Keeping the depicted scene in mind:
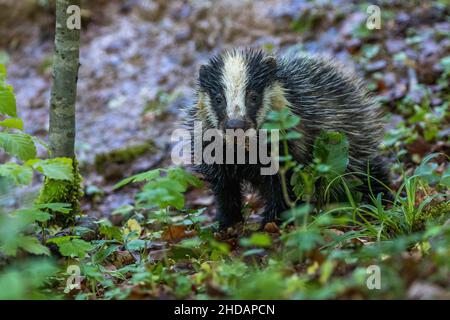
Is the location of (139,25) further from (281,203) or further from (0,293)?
(0,293)

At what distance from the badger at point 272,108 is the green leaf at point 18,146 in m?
1.55

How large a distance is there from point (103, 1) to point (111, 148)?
14.0 ft

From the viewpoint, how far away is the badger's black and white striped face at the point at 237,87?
204 inches

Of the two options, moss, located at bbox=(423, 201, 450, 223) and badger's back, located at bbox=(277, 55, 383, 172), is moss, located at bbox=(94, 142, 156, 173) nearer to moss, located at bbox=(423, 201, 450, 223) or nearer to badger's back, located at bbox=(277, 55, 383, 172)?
badger's back, located at bbox=(277, 55, 383, 172)

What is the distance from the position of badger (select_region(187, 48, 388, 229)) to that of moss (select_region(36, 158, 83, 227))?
1206mm

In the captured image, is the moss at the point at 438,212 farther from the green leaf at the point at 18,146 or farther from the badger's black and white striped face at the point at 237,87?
the green leaf at the point at 18,146

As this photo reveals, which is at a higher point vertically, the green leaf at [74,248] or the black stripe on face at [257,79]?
the black stripe on face at [257,79]

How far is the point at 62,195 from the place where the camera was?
531cm

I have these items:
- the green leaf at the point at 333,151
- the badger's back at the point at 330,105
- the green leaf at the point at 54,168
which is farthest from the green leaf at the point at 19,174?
the badger's back at the point at 330,105

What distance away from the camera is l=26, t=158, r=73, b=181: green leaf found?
3959mm

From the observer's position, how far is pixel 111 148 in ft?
29.4

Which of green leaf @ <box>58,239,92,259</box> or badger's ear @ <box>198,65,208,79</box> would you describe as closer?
green leaf @ <box>58,239,92,259</box>

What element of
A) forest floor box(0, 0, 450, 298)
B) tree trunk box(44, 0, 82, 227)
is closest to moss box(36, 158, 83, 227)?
tree trunk box(44, 0, 82, 227)
